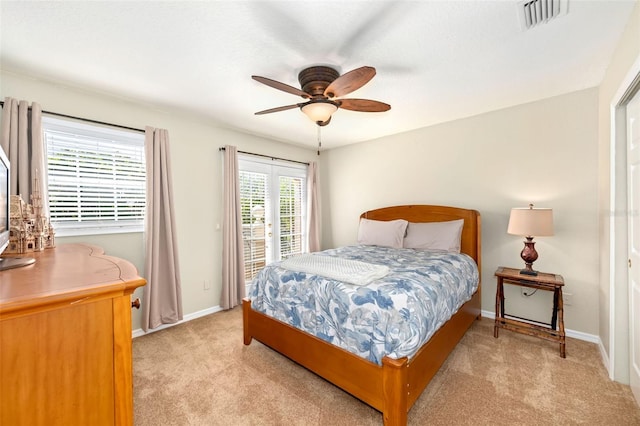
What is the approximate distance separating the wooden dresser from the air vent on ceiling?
2.45m

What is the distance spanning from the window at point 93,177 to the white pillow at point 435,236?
3.22 m

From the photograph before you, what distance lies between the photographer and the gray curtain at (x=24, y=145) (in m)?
2.13

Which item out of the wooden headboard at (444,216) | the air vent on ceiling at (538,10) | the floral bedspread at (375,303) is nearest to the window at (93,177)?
the floral bedspread at (375,303)

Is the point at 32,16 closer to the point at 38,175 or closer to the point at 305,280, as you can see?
the point at 38,175

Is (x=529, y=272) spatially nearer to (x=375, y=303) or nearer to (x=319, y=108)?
(x=375, y=303)

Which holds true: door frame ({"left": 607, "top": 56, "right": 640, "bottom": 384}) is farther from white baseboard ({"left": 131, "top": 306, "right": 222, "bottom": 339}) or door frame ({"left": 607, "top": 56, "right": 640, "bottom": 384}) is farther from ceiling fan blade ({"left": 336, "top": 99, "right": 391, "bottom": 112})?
white baseboard ({"left": 131, "top": 306, "right": 222, "bottom": 339})

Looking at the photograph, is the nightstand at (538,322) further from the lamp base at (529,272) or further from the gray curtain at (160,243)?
the gray curtain at (160,243)

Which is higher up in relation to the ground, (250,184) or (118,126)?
(118,126)

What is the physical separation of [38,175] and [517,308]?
4906mm

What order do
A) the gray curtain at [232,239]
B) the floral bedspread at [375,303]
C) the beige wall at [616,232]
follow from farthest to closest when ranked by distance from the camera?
the gray curtain at [232,239]
the beige wall at [616,232]
the floral bedspread at [375,303]

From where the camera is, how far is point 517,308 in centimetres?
304

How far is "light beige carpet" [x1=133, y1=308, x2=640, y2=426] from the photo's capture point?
170 centimetres


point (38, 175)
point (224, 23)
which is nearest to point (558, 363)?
point (224, 23)

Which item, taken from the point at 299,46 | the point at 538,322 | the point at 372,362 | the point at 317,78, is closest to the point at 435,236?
the point at 538,322
